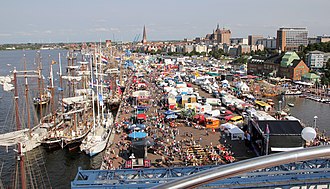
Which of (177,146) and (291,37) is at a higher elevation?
(291,37)

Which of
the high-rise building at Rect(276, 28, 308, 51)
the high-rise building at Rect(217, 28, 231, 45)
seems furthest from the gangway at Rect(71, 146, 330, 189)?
the high-rise building at Rect(217, 28, 231, 45)

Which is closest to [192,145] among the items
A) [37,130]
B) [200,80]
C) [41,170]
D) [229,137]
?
[229,137]

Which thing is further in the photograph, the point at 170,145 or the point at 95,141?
the point at 95,141

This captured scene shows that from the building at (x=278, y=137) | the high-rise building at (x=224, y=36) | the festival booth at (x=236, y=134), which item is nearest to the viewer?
the building at (x=278, y=137)

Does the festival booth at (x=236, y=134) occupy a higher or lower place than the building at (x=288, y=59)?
lower

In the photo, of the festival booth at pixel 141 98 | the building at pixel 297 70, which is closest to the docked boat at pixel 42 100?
the festival booth at pixel 141 98

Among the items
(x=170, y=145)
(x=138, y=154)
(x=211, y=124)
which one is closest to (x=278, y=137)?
(x=170, y=145)

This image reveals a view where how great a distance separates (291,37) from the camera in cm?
9175

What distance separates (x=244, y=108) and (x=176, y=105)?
4.71 metres

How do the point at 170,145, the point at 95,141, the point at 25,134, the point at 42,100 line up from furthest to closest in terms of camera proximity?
the point at 42,100
the point at 95,141
the point at 170,145
the point at 25,134

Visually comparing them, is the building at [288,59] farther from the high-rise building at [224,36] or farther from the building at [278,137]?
the high-rise building at [224,36]

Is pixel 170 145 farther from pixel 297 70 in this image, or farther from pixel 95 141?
pixel 297 70

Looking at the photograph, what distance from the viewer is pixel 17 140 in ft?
34.3

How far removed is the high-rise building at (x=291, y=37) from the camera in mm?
88062
